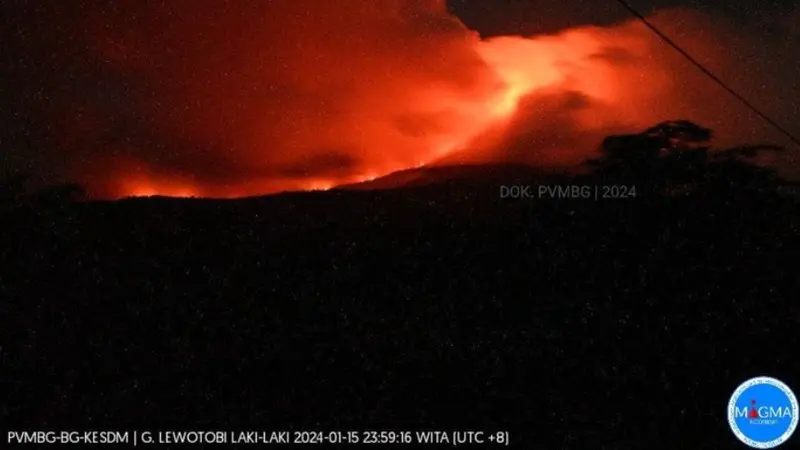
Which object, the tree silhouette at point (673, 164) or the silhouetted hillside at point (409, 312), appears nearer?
the silhouetted hillside at point (409, 312)

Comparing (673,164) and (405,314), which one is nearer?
(405,314)

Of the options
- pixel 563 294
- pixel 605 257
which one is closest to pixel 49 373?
pixel 563 294

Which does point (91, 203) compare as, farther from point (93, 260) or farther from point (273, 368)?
point (273, 368)

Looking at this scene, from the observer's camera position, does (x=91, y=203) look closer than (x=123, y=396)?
No

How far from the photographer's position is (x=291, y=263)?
7070mm

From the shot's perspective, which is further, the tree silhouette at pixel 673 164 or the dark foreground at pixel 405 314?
the tree silhouette at pixel 673 164

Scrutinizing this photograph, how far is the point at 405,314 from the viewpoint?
6430mm

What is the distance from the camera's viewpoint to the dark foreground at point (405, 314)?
505 centimetres

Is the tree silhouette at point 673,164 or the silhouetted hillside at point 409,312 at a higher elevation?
the tree silhouette at point 673,164

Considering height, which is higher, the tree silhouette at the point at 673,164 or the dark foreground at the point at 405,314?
the tree silhouette at the point at 673,164

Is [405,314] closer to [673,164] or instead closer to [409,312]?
[409,312]

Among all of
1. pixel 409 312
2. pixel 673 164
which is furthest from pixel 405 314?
pixel 673 164

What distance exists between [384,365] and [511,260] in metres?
2.10

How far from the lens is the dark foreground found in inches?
199
